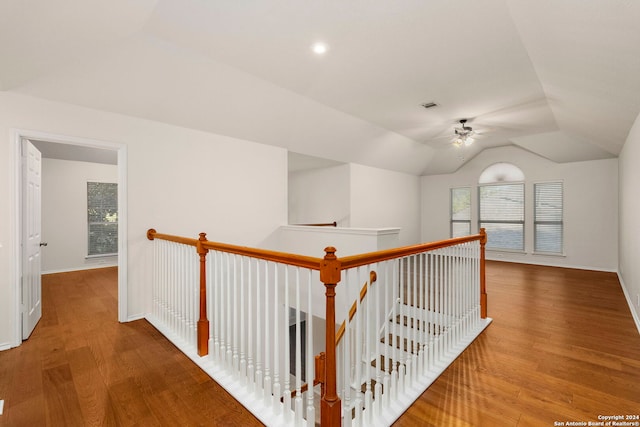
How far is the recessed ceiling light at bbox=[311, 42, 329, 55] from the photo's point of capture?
2.58 meters

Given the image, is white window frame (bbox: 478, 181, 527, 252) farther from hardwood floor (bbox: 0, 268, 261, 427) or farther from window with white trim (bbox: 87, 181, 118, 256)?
window with white trim (bbox: 87, 181, 118, 256)

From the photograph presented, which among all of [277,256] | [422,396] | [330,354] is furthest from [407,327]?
[277,256]

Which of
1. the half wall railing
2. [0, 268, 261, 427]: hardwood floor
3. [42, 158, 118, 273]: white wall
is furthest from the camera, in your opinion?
[42, 158, 118, 273]: white wall

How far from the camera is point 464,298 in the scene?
2992 mm

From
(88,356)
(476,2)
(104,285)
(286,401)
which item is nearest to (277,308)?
(286,401)

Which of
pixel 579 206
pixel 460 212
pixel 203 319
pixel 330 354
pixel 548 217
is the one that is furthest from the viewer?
pixel 460 212

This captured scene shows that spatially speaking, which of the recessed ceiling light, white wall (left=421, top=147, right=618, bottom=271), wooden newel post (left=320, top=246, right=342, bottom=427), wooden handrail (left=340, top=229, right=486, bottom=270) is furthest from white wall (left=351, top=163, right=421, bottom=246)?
wooden newel post (left=320, top=246, right=342, bottom=427)

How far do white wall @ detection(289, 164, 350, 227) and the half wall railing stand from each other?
2876mm

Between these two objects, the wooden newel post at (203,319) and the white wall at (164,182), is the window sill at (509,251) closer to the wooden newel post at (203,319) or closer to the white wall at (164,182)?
the white wall at (164,182)

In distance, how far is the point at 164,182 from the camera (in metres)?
3.63

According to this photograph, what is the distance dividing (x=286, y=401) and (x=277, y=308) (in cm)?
52

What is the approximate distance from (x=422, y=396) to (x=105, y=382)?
2.29 meters

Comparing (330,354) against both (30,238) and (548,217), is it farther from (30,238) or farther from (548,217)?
(548,217)

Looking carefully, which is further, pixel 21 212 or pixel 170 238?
pixel 170 238
